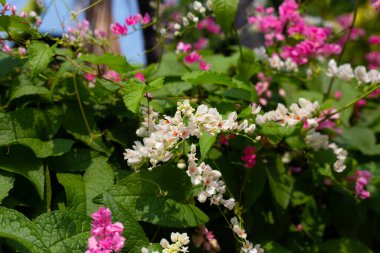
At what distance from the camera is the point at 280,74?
1558 millimetres

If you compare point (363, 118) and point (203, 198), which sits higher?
point (203, 198)

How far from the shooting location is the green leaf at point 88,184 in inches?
40.0

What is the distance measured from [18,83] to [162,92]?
0.39 meters

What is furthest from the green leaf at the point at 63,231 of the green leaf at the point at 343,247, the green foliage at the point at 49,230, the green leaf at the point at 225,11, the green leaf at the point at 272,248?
the green leaf at the point at 343,247

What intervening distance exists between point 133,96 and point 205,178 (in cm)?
22

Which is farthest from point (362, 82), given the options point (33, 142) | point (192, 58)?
point (33, 142)

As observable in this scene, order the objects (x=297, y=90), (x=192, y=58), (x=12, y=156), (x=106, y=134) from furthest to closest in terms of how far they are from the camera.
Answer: (x=297, y=90)
(x=192, y=58)
(x=106, y=134)
(x=12, y=156)

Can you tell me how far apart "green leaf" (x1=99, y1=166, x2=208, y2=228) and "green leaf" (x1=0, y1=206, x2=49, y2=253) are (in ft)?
0.55

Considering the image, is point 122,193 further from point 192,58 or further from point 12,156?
point 192,58

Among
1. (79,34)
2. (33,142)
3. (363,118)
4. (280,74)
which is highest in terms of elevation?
(79,34)

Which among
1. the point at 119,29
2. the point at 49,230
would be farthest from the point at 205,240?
the point at 119,29

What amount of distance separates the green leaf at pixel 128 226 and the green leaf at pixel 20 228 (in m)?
0.14

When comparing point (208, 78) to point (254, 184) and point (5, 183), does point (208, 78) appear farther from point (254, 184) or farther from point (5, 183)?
point (5, 183)

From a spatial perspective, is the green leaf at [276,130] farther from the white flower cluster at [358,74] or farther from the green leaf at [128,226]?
the green leaf at [128,226]
